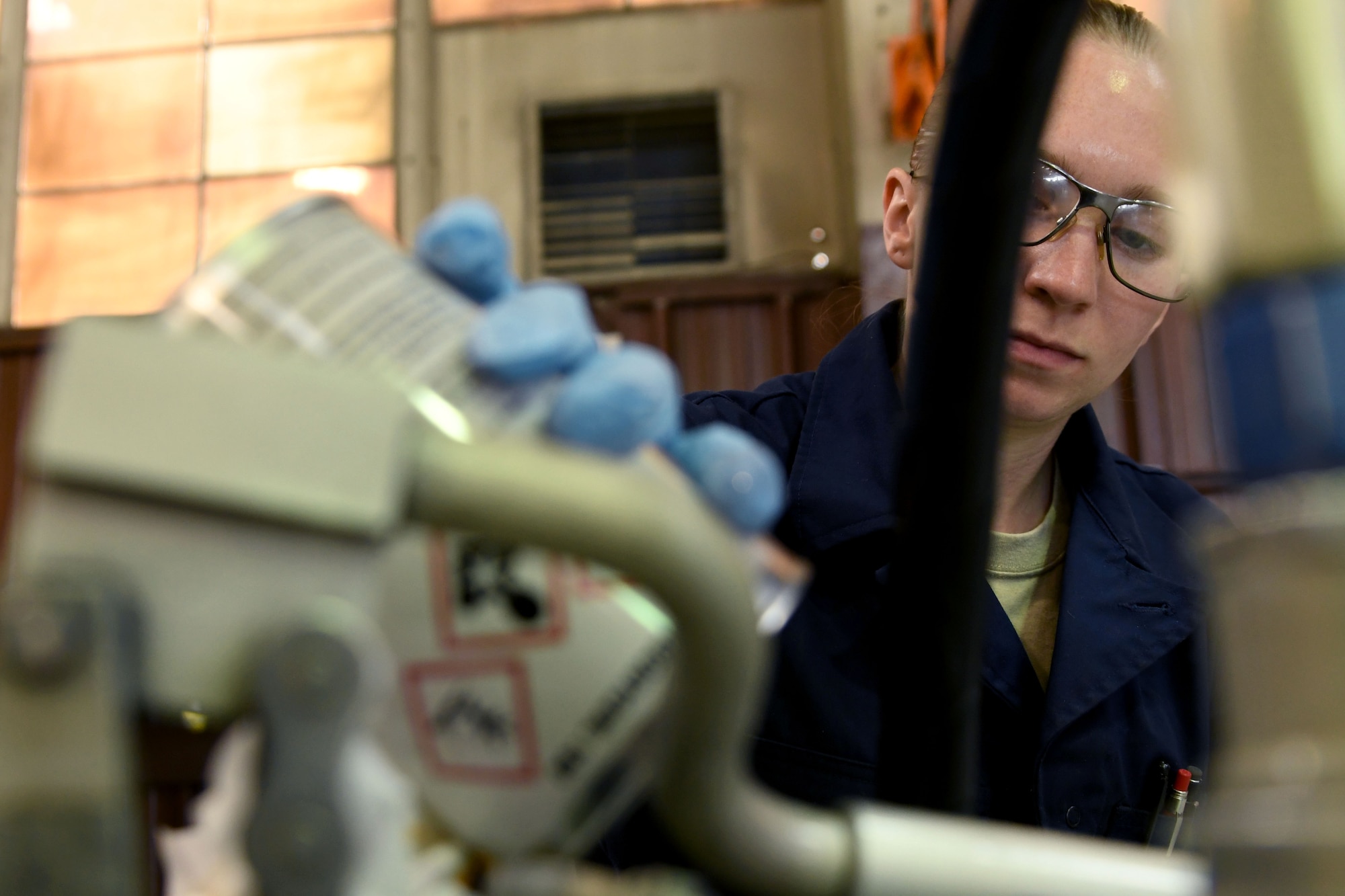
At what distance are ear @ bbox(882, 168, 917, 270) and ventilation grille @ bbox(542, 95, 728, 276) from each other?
257cm

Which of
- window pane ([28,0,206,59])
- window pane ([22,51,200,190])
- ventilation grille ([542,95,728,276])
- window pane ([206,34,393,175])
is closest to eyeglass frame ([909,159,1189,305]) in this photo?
ventilation grille ([542,95,728,276])

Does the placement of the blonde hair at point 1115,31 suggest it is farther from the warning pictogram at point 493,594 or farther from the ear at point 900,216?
the warning pictogram at point 493,594

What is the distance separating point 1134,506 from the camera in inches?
49.6

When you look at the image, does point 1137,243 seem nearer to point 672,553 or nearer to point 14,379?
point 672,553

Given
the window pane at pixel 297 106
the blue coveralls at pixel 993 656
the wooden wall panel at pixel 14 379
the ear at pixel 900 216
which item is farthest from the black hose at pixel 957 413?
the wooden wall panel at pixel 14 379

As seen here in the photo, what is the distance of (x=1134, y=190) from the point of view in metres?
1.04

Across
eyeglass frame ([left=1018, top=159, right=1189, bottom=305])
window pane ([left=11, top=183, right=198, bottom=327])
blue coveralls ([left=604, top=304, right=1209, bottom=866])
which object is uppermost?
window pane ([left=11, top=183, right=198, bottom=327])

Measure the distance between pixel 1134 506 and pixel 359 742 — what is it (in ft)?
3.95

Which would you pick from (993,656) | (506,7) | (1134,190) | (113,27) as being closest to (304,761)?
(993,656)

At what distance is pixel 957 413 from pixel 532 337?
110 millimetres

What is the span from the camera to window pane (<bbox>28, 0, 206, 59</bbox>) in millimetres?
3885

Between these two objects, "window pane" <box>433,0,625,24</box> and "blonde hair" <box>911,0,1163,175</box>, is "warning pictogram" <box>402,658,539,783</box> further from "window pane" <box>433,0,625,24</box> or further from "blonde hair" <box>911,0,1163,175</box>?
"window pane" <box>433,0,625,24</box>

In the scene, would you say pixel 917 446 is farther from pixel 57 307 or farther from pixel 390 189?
pixel 57 307

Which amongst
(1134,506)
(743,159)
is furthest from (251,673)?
(743,159)
